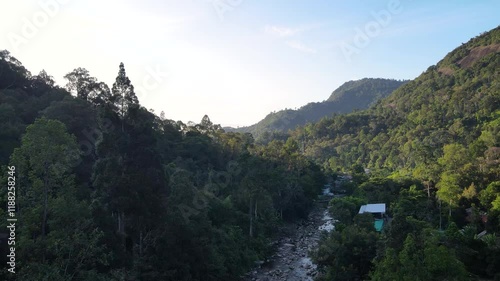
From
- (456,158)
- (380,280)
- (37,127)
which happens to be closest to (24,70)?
(37,127)

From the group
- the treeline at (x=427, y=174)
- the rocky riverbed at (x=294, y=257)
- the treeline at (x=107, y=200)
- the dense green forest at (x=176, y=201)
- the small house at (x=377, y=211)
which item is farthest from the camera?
the small house at (x=377, y=211)

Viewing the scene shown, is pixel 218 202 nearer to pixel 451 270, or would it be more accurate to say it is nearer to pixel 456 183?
pixel 451 270

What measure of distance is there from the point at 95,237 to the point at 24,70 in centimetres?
3823

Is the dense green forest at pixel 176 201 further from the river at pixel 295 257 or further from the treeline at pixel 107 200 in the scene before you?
the river at pixel 295 257

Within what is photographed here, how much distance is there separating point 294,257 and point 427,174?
2489 cm

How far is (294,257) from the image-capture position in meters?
37.9

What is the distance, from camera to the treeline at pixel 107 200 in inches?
645

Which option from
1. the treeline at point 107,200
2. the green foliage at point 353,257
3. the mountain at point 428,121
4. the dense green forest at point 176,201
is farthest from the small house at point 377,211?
the green foliage at point 353,257

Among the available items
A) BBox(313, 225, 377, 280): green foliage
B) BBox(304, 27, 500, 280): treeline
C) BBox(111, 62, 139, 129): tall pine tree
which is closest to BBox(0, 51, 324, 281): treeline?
BBox(111, 62, 139, 129): tall pine tree

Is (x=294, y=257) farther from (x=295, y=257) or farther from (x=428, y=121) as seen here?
(x=428, y=121)

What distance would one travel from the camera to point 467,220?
3778cm

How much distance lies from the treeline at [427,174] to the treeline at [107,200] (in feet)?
30.7

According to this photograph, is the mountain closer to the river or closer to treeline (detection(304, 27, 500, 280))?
treeline (detection(304, 27, 500, 280))

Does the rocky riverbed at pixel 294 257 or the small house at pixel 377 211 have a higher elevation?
the small house at pixel 377 211
